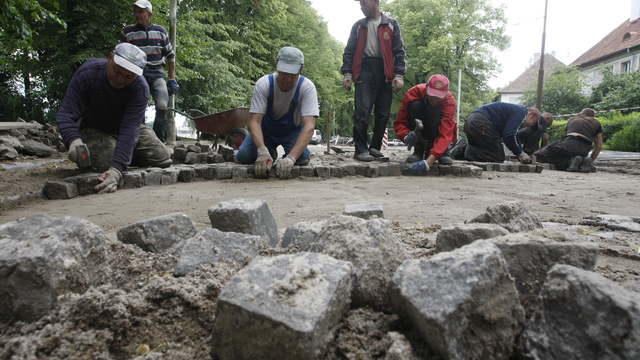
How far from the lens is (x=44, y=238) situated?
135 centimetres

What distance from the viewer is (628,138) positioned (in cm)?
1333

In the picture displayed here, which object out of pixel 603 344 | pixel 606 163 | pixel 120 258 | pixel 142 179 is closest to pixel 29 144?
pixel 142 179

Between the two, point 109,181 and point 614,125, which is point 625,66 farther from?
point 109,181

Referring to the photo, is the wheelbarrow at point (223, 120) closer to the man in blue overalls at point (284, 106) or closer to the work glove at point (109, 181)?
the man in blue overalls at point (284, 106)

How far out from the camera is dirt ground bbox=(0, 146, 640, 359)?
3.79 feet

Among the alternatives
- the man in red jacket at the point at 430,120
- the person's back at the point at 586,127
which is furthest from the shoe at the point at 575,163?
the man in red jacket at the point at 430,120


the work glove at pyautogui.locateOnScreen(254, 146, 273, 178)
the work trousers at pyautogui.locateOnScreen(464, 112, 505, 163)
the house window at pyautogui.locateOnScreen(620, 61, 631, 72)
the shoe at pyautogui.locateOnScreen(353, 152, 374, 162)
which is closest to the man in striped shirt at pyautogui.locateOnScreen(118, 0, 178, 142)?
the work glove at pyautogui.locateOnScreen(254, 146, 273, 178)

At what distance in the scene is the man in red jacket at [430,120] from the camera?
5.50 m

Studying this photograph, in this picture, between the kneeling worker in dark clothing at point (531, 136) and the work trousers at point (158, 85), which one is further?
the kneeling worker in dark clothing at point (531, 136)

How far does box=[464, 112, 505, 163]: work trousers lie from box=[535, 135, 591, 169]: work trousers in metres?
1.15

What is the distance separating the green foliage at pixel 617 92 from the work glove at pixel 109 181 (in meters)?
23.6

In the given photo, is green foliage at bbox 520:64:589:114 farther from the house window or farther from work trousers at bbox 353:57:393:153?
work trousers at bbox 353:57:393:153

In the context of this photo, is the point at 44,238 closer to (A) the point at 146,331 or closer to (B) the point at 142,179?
(A) the point at 146,331

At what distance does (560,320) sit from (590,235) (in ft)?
5.09
